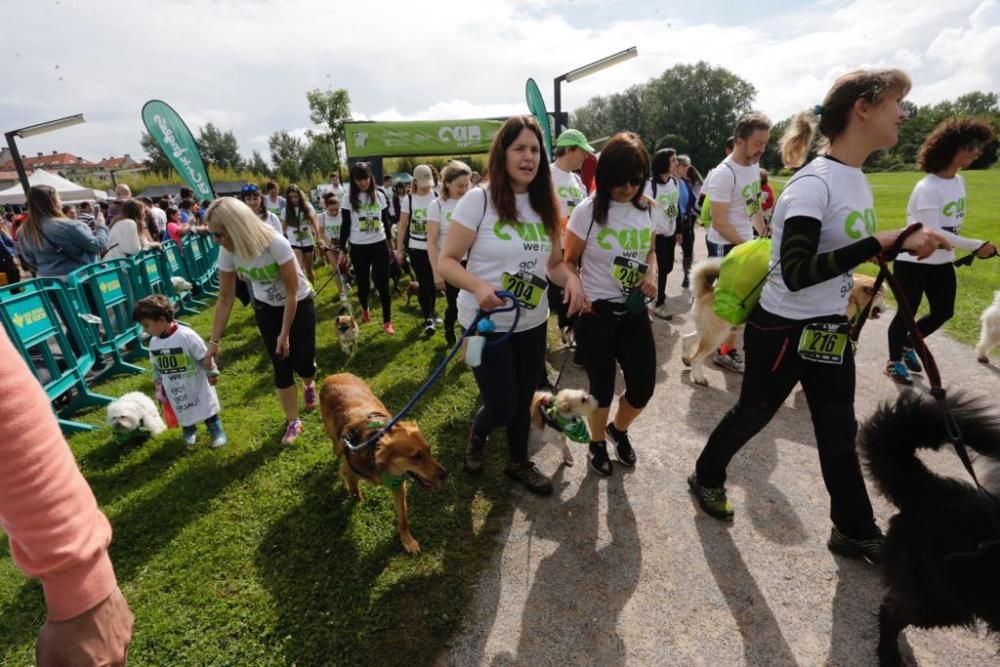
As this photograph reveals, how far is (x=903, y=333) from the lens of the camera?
15.4 feet

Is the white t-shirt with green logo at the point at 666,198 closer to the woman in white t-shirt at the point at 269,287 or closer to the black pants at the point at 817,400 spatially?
the black pants at the point at 817,400

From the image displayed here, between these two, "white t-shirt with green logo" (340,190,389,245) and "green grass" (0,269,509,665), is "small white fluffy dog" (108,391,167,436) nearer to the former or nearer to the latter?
"green grass" (0,269,509,665)

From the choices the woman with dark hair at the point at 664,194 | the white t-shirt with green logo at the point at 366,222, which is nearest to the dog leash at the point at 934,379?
the woman with dark hair at the point at 664,194

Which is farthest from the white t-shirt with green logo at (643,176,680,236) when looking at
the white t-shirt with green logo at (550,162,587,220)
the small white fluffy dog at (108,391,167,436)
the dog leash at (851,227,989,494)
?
the small white fluffy dog at (108,391,167,436)

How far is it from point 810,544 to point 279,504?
3608mm

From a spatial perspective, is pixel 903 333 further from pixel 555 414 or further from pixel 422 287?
pixel 422 287

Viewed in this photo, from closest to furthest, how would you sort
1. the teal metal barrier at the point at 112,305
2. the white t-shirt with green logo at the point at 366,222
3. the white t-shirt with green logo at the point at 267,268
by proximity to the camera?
1. the white t-shirt with green logo at the point at 267,268
2. the teal metal barrier at the point at 112,305
3. the white t-shirt with green logo at the point at 366,222

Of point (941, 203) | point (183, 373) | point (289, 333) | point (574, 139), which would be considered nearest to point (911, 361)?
point (941, 203)

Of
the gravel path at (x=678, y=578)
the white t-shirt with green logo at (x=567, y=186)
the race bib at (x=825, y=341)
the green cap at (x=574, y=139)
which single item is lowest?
the gravel path at (x=678, y=578)

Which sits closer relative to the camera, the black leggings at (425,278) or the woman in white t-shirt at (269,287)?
the woman in white t-shirt at (269,287)

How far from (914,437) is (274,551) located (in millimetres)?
3576

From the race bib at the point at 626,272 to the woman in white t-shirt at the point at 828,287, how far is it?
0.72 m

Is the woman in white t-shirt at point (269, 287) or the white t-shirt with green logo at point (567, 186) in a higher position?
the white t-shirt with green logo at point (567, 186)

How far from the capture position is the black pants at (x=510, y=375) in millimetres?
2854
